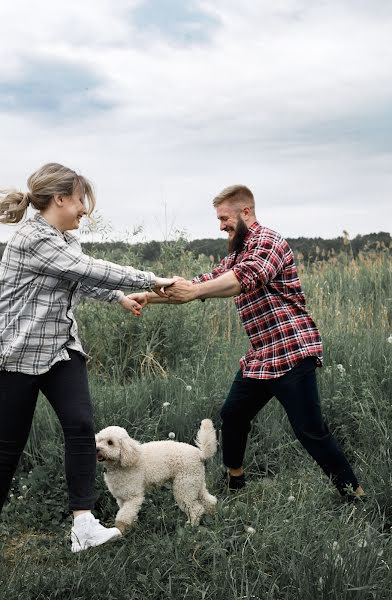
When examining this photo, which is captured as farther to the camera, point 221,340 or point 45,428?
point 221,340

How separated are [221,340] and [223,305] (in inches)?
53.3

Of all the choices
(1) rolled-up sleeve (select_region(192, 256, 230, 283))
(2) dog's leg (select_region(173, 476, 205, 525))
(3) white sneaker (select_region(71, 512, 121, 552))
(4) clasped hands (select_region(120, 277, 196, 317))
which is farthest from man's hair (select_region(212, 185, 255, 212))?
(3) white sneaker (select_region(71, 512, 121, 552))

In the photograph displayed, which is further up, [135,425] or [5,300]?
[5,300]

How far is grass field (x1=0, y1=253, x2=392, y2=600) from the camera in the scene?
12.8 ft

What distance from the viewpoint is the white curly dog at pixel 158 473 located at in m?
4.79

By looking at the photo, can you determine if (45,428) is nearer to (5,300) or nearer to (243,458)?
(243,458)

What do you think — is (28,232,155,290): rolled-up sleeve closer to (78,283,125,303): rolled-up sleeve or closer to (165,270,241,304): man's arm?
(78,283,125,303): rolled-up sleeve

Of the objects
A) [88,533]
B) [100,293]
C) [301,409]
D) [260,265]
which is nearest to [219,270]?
[260,265]

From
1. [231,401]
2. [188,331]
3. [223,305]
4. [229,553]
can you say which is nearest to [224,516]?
[229,553]

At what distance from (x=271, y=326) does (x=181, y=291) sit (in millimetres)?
622

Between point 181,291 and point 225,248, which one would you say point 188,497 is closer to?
point 181,291

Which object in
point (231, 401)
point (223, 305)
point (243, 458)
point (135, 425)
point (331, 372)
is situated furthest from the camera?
point (223, 305)

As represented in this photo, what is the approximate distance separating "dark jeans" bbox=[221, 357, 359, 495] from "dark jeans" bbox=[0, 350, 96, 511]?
1245 mm

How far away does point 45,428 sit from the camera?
641 centimetres
